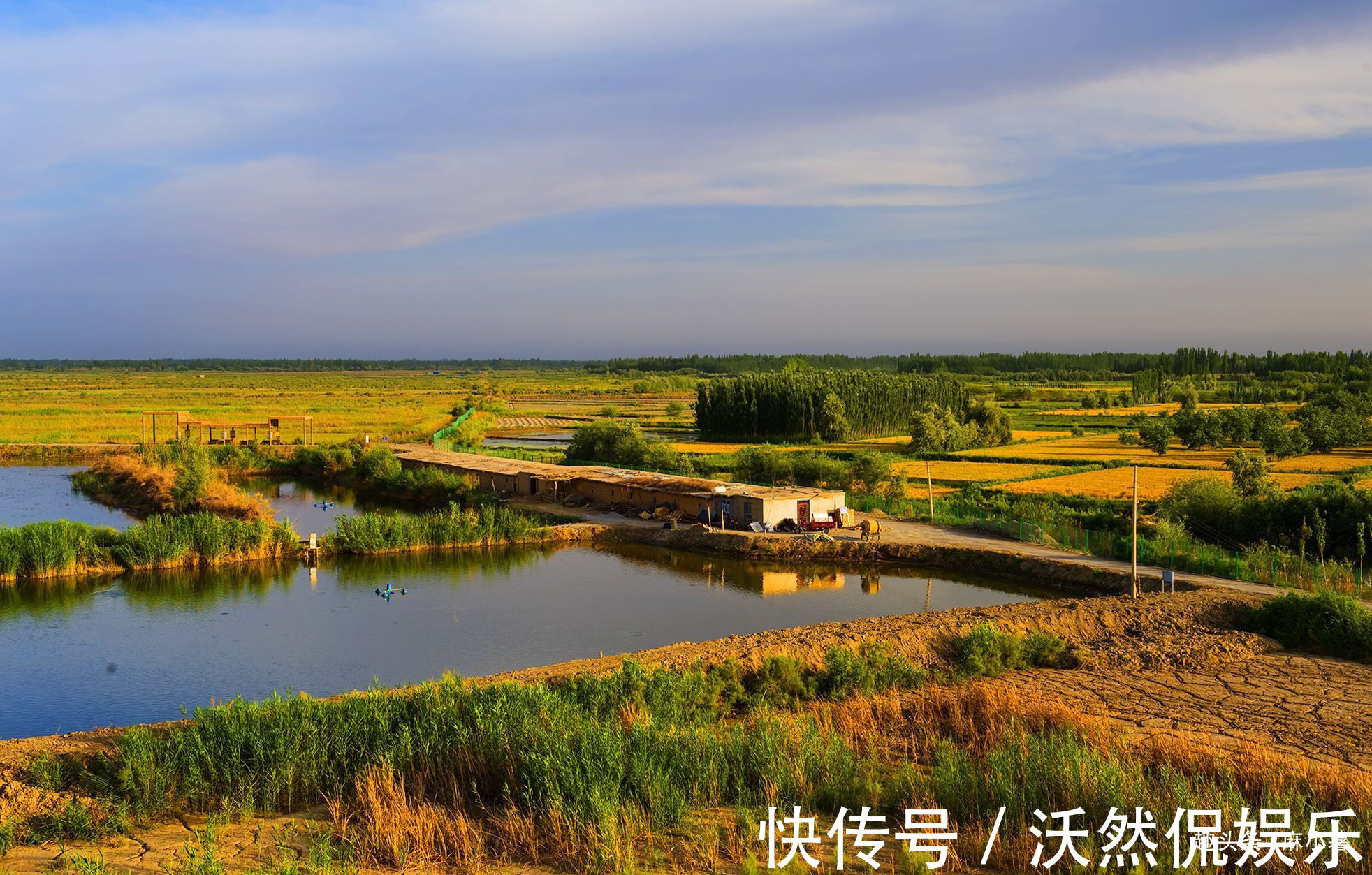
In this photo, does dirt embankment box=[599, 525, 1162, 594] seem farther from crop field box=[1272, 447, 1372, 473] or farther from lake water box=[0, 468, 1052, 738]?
crop field box=[1272, 447, 1372, 473]

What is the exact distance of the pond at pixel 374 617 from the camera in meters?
15.9

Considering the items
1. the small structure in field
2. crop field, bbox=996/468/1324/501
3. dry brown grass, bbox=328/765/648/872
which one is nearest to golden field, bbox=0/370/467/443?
the small structure in field

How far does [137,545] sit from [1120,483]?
33475 millimetres

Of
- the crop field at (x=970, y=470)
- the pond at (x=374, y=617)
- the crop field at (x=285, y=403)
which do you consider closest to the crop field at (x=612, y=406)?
the crop field at (x=285, y=403)

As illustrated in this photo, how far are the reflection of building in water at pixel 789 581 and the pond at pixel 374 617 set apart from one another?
76mm

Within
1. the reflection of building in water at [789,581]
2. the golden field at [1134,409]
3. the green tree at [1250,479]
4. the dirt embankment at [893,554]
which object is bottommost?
the reflection of building in water at [789,581]

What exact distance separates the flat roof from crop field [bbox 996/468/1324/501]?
8.88 m

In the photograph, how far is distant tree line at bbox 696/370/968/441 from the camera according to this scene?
66125mm

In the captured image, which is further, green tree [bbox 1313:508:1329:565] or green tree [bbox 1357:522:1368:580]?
green tree [bbox 1313:508:1329:565]

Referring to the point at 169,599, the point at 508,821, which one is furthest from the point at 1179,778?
the point at 169,599

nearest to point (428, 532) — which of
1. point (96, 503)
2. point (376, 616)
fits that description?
point (376, 616)

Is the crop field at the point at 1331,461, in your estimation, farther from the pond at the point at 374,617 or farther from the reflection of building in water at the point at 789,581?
the reflection of building in water at the point at 789,581

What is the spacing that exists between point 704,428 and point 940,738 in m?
59.6

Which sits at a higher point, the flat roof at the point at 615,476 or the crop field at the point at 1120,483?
the flat roof at the point at 615,476
